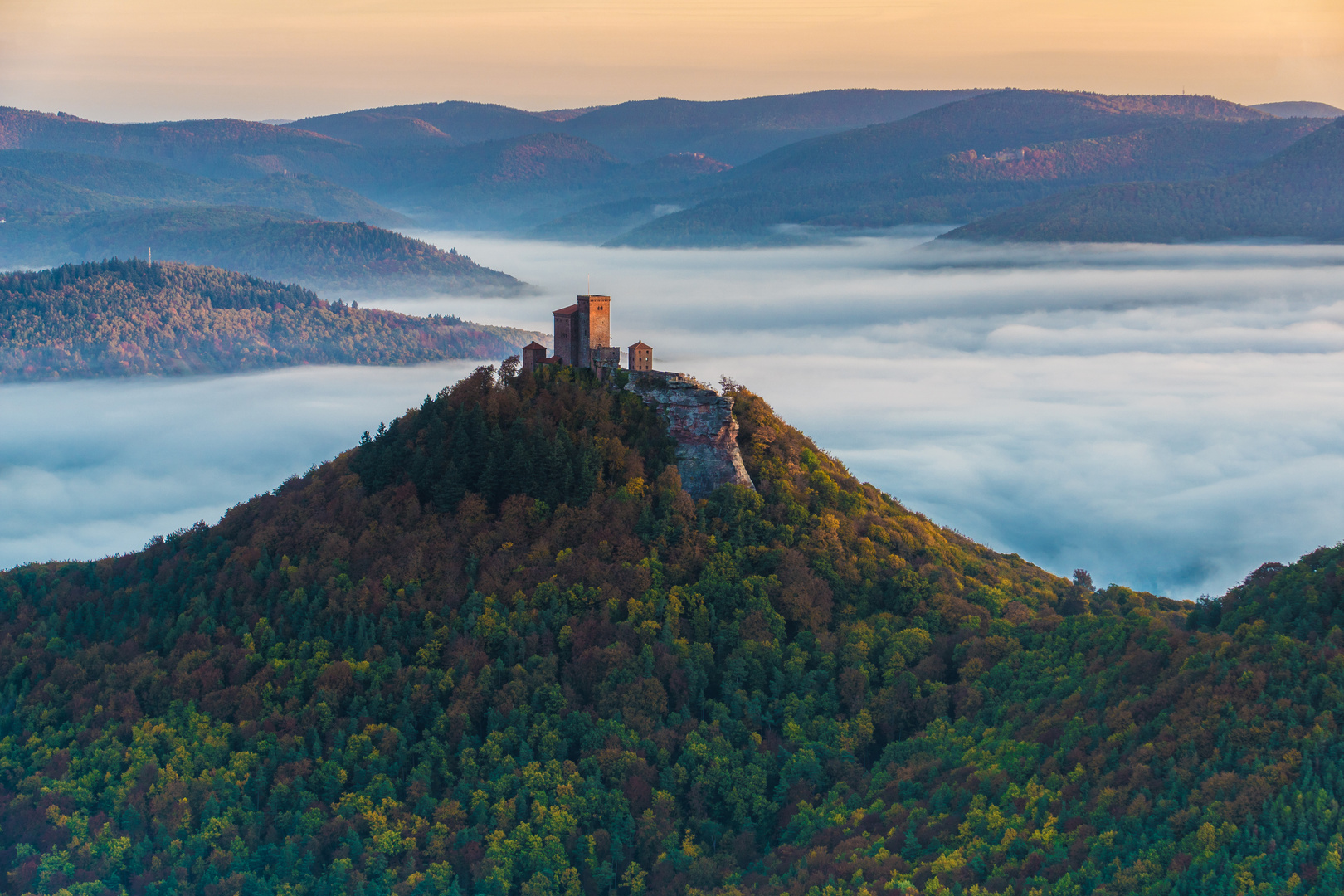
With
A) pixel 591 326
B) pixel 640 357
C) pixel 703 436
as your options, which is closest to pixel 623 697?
pixel 703 436

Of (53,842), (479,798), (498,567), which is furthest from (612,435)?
(53,842)

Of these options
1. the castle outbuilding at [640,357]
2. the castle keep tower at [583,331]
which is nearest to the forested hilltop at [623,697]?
the castle keep tower at [583,331]

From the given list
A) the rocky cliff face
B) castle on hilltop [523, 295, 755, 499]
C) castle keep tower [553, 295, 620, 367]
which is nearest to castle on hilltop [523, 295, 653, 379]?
castle keep tower [553, 295, 620, 367]

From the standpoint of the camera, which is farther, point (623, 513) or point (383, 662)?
point (623, 513)

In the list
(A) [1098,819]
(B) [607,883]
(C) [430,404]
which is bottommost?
(B) [607,883]

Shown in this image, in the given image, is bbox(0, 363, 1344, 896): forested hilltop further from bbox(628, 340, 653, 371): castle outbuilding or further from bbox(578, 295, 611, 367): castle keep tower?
bbox(628, 340, 653, 371): castle outbuilding

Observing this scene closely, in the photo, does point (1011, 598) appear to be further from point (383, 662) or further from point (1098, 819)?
point (383, 662)

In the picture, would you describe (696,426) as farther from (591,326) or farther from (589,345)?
(591,326)

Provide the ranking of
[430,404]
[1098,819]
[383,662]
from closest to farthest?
[1098,819] → [383,662] → [430,404]
